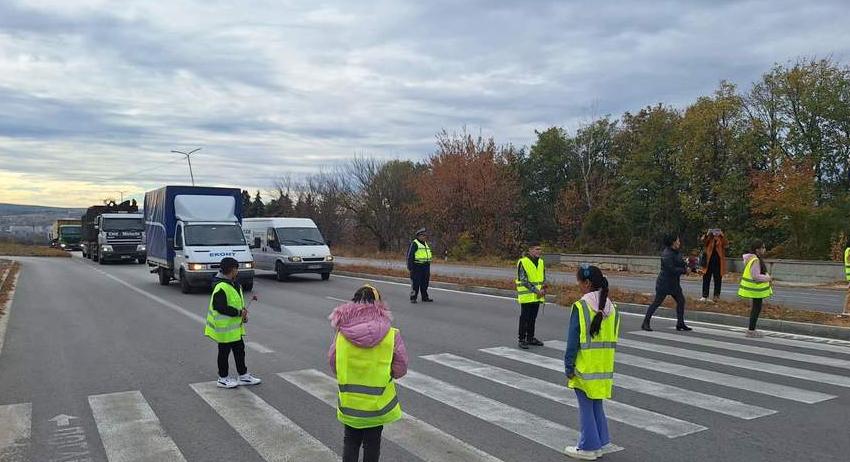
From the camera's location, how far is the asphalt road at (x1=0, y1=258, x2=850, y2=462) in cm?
522

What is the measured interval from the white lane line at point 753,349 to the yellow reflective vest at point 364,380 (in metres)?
7.00

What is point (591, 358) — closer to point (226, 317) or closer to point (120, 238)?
point (226, 317)

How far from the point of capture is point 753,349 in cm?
944

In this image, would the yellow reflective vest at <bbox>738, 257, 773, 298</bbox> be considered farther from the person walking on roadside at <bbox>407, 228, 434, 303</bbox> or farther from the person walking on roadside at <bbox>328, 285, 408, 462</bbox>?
the person walking on roadside at <bbox>328, 285, 408, 462</bbox>

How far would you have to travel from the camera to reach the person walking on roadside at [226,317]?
709 cm

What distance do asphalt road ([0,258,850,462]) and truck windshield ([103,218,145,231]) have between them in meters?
25.2

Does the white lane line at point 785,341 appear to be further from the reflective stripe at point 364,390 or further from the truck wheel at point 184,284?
the truck wheel at point 184,284

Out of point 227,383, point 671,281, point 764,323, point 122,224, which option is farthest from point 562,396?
point 122,224


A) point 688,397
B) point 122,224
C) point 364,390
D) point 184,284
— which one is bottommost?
point 184,284

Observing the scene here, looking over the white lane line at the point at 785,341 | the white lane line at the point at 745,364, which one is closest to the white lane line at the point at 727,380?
the white lane line at the point at 745,364

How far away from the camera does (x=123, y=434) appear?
18.3ft

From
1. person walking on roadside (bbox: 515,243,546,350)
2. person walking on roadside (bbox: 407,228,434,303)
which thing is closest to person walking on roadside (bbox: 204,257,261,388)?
person walking on roadside (bbox: 515,243,546,350)

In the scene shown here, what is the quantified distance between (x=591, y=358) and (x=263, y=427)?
114 inches

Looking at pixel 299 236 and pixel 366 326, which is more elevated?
pixel 299 236
